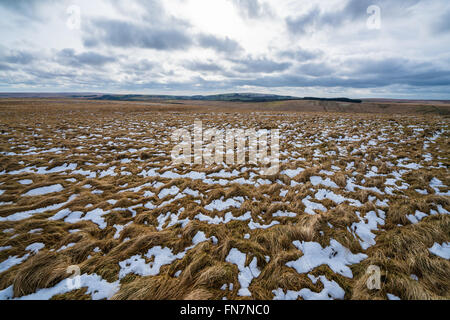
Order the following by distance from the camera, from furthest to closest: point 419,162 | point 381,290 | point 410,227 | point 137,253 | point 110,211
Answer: point 419,162, point 110,211, point 410,227, point 137,253, point 381,290

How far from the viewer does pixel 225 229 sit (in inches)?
168

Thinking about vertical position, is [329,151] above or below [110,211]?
above

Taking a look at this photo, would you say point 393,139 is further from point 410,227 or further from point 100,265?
point 100,265

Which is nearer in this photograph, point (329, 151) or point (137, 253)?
point (137, 253)

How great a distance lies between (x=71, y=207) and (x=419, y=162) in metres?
14.7

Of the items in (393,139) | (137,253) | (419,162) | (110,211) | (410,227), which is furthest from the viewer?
(393,139)

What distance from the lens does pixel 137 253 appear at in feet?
12.0

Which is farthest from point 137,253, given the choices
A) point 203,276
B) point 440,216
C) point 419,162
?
point 419,162

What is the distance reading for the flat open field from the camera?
2.96 m

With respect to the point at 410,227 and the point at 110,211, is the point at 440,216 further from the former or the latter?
the point at 110,211

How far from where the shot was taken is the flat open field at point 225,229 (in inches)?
117

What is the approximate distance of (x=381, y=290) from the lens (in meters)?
2.81

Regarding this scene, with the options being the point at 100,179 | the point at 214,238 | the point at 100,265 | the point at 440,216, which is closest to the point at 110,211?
the point at 100,265
